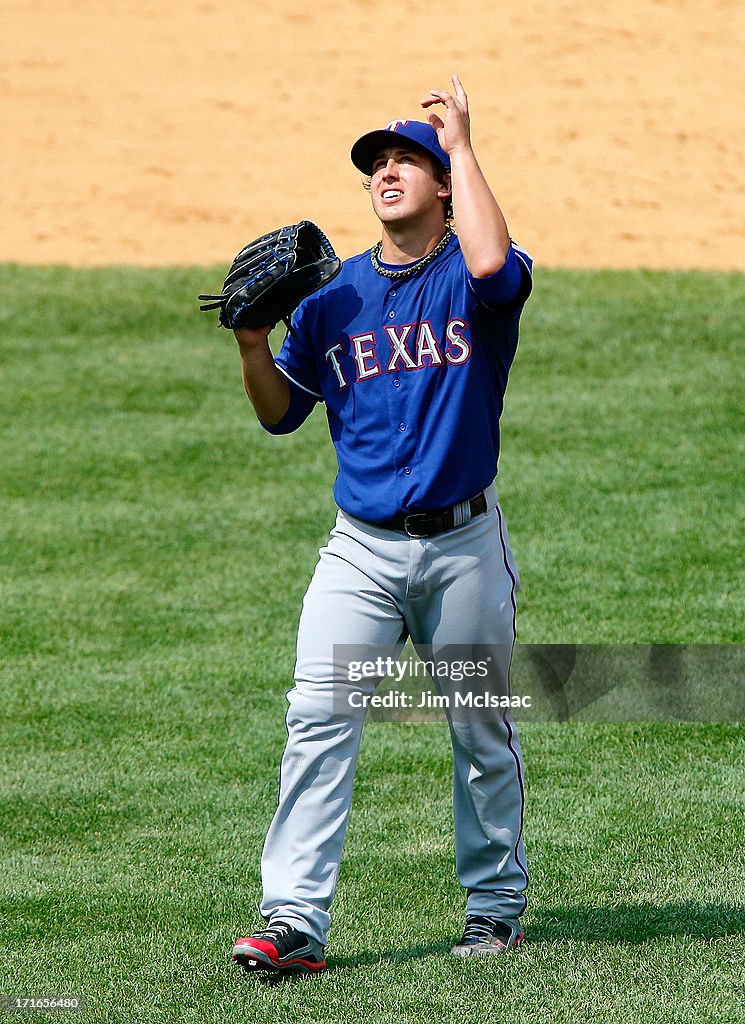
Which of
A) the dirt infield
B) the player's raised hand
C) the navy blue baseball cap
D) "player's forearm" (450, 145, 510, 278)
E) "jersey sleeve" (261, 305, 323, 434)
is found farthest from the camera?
the dirt infield

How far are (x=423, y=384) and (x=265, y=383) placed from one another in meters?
0.43

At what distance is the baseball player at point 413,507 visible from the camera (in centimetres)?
374

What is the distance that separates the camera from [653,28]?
20.1 meters

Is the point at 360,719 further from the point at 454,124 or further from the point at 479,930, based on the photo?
the point at 454,124

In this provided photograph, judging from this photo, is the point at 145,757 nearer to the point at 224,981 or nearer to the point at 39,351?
the point at 224,981

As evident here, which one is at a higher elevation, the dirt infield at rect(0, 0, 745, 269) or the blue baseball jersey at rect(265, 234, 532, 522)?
the dirt infield at rect(0, 0, 745, 269)

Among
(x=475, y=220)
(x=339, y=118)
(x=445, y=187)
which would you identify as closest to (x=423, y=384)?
(x=475, y=220)

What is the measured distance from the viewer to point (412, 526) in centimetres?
381

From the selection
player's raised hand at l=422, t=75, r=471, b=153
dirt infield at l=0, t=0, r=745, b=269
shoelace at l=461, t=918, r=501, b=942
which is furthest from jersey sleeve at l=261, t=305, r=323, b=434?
dirt infield at l=0, t=0, r=745, b=269

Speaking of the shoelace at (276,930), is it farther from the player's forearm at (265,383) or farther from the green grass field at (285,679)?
the player's forearm at (265,383)

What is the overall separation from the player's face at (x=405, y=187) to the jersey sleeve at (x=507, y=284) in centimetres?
26

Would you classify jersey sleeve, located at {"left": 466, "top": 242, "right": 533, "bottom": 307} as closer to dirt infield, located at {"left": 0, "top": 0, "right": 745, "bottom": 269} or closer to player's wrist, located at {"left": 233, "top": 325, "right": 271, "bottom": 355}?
player's wrist, located at {"left": 233, "top": 325, "right": 271, "bottom": 355}

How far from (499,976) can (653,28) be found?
18297mm

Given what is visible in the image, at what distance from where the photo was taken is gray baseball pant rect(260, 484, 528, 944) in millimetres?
3744
